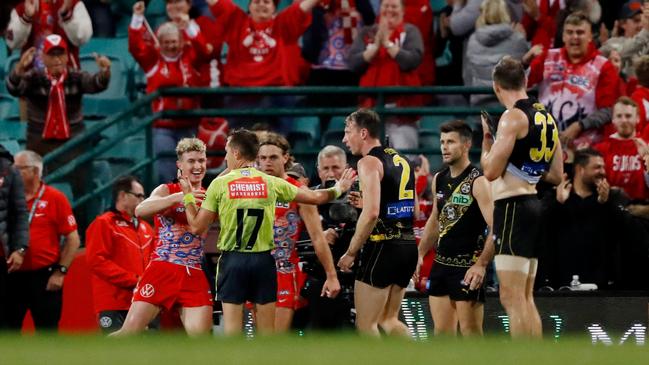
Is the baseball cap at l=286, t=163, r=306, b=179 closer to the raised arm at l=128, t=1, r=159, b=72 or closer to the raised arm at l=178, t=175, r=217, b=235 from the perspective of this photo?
the raised arm at l=178, t=175, r=217, b=235

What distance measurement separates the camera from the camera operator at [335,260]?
527 inches

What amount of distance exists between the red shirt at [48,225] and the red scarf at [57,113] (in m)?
1.64

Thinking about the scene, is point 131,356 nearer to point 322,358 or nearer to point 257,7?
point 322,358

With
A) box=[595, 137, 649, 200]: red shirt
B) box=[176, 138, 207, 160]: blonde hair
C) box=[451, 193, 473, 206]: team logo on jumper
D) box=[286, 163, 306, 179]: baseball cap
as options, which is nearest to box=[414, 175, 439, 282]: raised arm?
box=[451, 193, 473, 206]: team logo on jumper

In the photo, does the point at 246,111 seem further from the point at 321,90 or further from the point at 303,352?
the point at 303,352

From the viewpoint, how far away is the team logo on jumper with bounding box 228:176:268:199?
11.6 metres

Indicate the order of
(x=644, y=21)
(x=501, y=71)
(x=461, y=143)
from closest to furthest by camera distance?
(x=501, y=71)
(x=461, y=143)
(x=644, y=21)

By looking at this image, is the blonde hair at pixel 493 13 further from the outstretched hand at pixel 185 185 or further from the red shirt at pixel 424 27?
the outstretched hand at pixel 185 185

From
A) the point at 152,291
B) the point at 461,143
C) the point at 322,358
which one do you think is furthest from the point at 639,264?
the point at 322,358

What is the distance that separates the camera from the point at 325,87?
15883 mm

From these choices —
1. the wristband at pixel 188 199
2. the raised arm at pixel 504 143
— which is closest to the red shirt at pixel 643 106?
the raised arm at pixel 504 143

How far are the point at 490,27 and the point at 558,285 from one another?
315 cm

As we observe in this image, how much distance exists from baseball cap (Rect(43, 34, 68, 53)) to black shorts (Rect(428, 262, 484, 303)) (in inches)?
220

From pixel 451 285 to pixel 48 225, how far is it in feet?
13.9
